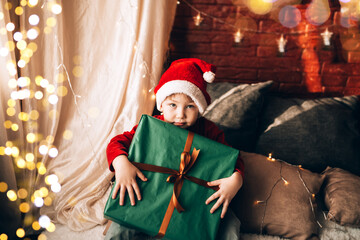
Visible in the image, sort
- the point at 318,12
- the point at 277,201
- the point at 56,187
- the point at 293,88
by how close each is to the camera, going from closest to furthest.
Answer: the point at 277,201 < the point at 56,187 < the point at 318,12 < the point at 293,88

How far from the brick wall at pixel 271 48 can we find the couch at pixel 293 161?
0.29m

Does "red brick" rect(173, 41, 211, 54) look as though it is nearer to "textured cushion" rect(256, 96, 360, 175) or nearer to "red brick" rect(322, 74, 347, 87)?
"textured cushion" rect(256, 96, 360, 175)

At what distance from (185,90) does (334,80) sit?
1302mm

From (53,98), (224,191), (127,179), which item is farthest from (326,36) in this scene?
(53,98)

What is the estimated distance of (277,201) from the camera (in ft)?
3.55

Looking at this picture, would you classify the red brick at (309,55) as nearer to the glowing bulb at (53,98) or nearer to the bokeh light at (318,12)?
the bokeh light at (318,12)

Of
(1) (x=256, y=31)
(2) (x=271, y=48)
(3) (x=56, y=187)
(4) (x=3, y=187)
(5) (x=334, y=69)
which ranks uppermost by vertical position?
(1) (x=256, y=31)

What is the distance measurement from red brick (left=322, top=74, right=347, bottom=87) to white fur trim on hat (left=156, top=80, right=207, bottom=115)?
1.16 metres

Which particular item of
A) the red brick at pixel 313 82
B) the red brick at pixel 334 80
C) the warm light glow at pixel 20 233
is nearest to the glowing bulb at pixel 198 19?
the red brick at pixel 313 82

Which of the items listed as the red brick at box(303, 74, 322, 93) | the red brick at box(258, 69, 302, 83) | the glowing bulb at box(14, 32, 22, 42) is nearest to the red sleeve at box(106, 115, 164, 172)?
the glowing bulb at box(14, 32, 22, 42)

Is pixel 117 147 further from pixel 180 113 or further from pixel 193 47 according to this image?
pixel 193 47

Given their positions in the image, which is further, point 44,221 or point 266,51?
point 266,51

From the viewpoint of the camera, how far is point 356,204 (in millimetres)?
1086

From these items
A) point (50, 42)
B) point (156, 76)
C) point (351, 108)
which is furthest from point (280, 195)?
point (50, 42)
